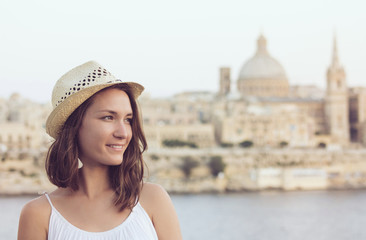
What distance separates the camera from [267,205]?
29.9 meters

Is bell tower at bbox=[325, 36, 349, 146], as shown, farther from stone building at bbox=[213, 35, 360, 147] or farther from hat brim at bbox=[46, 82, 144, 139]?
hat brim at bbox=[46, 82, 144, 139]

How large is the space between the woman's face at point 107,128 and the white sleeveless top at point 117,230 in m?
0.11

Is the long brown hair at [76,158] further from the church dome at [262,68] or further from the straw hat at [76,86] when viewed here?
the church dome at [262,68]

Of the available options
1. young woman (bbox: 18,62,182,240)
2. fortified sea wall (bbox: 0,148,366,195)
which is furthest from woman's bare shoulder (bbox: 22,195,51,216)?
fortified sea wall (bbox: 0,148,366,195)

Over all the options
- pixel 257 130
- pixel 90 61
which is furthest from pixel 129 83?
pixel 257 130

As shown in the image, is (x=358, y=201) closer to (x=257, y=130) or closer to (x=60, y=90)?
(x=257, y=130)

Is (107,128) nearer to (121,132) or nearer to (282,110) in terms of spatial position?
(121,132)

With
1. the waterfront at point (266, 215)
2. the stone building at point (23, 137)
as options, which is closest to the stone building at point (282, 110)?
the waterfront at point (266, 215)

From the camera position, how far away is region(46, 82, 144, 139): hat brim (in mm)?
1571

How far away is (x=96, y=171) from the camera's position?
164 centimetres

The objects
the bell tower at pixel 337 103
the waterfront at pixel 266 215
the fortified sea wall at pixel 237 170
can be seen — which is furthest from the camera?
the bell tower at pixel 337 103

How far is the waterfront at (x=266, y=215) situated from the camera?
23.1 m

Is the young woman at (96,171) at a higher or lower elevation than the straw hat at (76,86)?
lower

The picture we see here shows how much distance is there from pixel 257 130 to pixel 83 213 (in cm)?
3983
